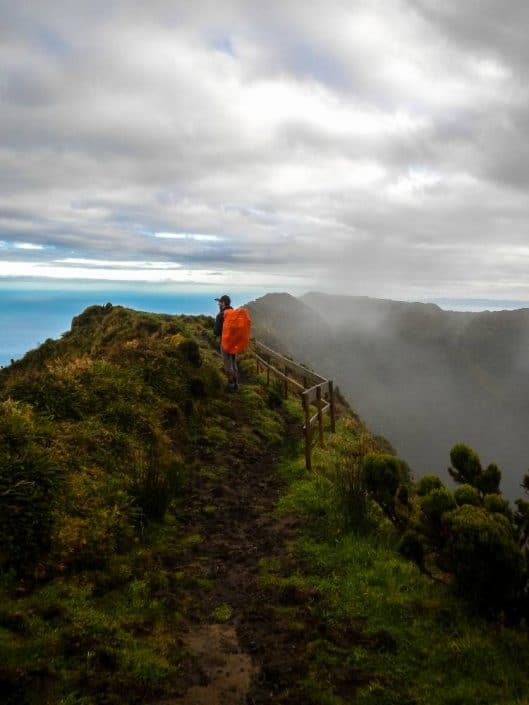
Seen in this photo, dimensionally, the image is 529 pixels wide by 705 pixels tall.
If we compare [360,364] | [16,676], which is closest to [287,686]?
[16,676]

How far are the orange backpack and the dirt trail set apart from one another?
6403 millimetres

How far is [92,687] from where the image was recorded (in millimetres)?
4445

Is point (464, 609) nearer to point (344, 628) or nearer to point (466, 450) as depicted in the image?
point (344, 628)

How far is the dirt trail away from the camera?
4.92 metres

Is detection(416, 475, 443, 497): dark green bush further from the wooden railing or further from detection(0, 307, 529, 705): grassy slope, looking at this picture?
the wooden railing

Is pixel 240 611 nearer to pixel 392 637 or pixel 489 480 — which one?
pixel 392 637

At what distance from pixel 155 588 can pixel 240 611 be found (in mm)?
1136

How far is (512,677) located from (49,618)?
15.6 feet

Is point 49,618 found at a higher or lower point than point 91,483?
lower

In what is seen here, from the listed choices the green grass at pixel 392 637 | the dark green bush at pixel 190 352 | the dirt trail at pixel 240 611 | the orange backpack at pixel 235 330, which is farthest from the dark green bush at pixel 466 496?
the dark green bush at pixel 190 352

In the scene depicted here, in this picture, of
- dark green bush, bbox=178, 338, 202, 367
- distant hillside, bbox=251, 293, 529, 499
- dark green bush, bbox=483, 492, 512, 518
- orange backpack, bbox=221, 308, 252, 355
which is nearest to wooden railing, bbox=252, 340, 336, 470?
orange backpack, bbox=221, 308, 252, 355

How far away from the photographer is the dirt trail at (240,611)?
16.1 feet

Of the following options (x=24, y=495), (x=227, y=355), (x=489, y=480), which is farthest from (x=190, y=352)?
(x=489, y=480)

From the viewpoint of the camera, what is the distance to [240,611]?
6258 millimetres
